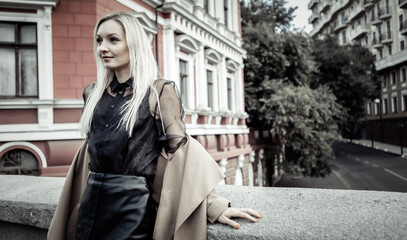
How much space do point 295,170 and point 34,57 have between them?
13764mm

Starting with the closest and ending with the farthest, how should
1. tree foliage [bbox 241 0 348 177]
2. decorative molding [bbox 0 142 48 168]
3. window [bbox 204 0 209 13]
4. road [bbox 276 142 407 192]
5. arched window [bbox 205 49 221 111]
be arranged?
decorative molding [bbox 0 142 48 168]
road [bbox 276 142 407 192]
window [bbox 204 0 209 13]
arched window [bbox 205 49 221 111]
tree foliage [bbox 241 0 348 177]

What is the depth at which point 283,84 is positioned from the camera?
17.8 metres

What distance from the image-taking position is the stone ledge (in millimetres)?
1331

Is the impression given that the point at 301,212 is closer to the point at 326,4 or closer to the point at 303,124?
the point at 303,124

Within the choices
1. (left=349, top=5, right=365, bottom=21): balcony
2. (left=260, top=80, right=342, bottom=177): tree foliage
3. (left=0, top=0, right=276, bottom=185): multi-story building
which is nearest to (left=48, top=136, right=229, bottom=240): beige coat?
(left=0, top=0, right=276, bottom=185): multi-story building

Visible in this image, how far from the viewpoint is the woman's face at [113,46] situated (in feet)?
5.34

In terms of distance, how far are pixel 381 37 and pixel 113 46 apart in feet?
69.1

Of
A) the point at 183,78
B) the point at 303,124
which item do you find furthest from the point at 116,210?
the point at 303,124

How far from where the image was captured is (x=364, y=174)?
1855 cm

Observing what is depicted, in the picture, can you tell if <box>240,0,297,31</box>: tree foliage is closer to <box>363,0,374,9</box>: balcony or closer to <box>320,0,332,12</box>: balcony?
<box>320,0,332,12</box>: balcony

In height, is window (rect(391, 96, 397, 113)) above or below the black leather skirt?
above

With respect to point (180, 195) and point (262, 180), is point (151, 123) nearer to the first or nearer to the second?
point (180, 195)

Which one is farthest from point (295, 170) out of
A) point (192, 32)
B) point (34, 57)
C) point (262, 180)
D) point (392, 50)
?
point (34, 57)

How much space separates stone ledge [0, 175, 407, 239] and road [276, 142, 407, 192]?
23.0 feet
